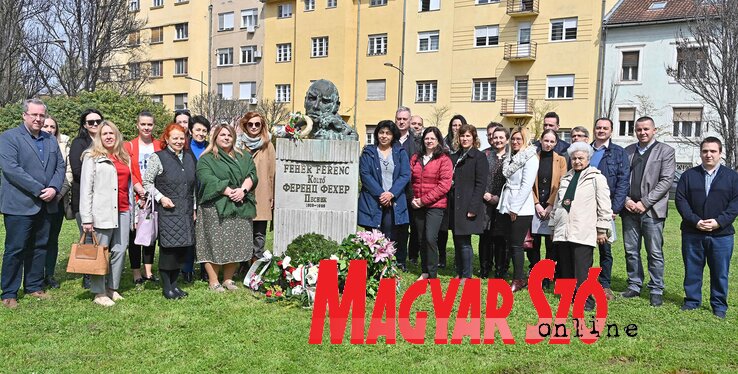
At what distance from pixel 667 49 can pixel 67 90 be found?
26.5 metres

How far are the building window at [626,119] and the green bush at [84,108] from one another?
21981 millimetres

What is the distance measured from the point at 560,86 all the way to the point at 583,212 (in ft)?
83.7

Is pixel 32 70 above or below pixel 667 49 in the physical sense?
below

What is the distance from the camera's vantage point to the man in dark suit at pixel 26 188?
5770mm

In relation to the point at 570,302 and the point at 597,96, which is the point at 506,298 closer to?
the point at 570,302

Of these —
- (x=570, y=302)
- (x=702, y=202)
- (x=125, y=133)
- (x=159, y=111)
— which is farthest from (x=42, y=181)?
(x=159, y=111)

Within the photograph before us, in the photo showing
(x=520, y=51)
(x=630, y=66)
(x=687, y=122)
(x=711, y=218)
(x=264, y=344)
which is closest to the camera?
(x=264, y=344)

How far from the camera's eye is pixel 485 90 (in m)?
32.2

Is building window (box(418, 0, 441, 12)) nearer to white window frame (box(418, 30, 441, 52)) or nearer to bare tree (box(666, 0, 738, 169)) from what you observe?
white window frame (box(418, 30, 441, 52))

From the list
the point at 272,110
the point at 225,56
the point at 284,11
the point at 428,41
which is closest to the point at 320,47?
the point at 284,11

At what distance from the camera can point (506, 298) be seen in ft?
18.2

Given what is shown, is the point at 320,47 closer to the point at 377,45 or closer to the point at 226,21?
the point at 377,45

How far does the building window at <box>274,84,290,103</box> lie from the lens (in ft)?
128

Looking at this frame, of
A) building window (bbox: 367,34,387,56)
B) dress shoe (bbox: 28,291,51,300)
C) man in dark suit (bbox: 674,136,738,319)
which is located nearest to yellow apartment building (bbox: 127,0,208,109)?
building window (bbox: 367,34,387,56)
